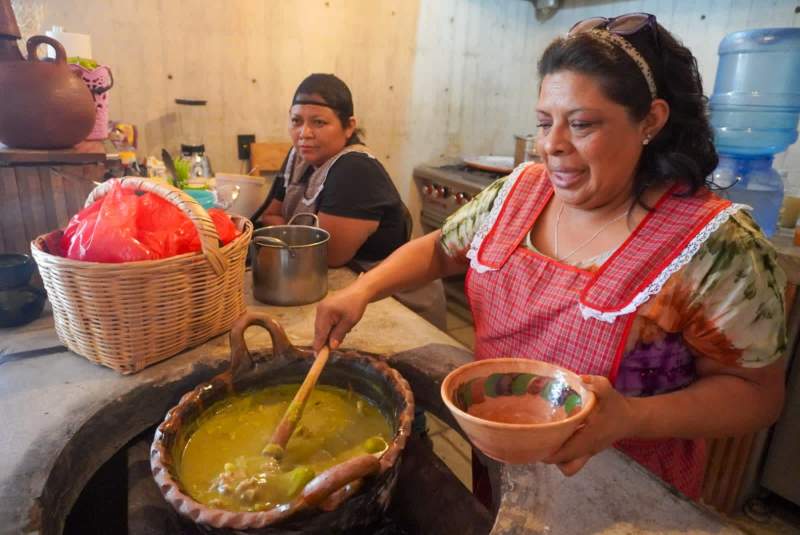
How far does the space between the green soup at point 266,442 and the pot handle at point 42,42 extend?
111 centimetres

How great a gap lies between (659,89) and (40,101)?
1.53m

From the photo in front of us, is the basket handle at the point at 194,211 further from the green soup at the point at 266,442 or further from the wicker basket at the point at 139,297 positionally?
the green soup at the point at 266,442

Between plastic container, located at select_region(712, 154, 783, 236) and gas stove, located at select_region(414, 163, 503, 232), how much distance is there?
1254 mm

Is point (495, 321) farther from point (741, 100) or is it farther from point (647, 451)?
point (741, 100)

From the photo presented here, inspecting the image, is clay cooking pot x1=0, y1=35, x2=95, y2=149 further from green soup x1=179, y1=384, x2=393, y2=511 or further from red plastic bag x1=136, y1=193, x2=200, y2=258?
green soup x1=179, y1=384, x2=393, y2=511

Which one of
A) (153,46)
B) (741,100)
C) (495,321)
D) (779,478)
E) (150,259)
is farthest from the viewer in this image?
(153,46)

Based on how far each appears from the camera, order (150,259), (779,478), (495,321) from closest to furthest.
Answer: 1. (150,259)
2. (495,321)
3. (779,478)

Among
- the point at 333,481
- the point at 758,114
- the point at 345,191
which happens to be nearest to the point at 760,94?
the point at 758,114

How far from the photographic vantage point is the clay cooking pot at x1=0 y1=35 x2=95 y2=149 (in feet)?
4.72

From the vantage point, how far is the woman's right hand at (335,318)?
1.16 m

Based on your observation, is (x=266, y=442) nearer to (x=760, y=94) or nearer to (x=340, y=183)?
(x=340, y=183)

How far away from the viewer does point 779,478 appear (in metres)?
2.06

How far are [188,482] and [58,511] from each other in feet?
0.67

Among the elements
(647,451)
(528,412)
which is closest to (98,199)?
(528,412)
